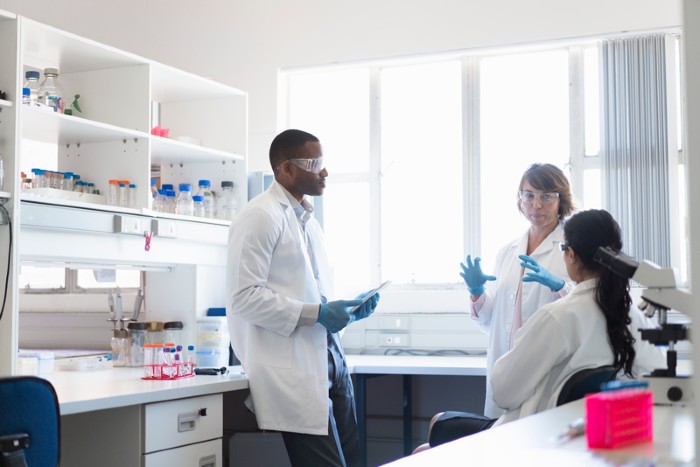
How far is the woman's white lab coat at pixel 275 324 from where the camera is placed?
2480 mm

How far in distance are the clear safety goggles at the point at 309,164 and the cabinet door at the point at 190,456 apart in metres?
0.95

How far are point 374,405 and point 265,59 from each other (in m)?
1.93

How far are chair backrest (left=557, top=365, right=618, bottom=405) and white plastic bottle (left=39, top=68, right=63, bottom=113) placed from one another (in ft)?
6.19

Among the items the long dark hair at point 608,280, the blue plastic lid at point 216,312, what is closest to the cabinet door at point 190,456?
the blue plastic lid at point 216,312

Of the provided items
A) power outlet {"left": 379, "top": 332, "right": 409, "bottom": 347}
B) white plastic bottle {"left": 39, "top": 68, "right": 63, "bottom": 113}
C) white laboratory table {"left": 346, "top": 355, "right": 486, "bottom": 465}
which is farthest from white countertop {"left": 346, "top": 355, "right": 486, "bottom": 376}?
white plastic bottle {"left": 39, "top": 68, "right": 63, "bottom": 113}

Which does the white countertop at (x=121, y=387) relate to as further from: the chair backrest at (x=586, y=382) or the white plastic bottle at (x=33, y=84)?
the chair backrest at (x=586, y=382)

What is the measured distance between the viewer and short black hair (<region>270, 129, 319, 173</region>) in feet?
8.86

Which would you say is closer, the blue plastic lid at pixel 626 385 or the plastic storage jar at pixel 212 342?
the blue plastic lid at pixel 626 385

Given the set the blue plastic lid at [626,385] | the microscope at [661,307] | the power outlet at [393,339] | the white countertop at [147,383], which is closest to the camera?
the microscope at [661,307]

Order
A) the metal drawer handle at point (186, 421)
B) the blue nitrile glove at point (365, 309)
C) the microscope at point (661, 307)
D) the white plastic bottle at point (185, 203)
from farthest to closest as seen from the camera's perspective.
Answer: the white plastic bottle at point (185, 203) < the blue nitrile glove at point (365, 309) < the metal drawer handle at point (186, 421) < the microscope at point (661, 307)

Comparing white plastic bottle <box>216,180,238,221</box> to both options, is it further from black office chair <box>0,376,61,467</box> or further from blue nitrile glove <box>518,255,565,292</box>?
black office chair <box>0,376,61,467</box>

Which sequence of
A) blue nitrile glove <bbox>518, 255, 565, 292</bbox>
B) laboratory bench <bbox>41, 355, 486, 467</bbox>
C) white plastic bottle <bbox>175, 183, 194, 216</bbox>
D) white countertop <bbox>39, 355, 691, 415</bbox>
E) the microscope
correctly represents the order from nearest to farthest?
the microscope < white countertop <bbox>39, 355, 691, 415</bbox> < laboratory bench <bbox>41, 355, 486, 467</bbox> < blue nitrile glove <bbox>518, 255, 565, 292</bbox> < white plastic bottle <bbox>175, 183, 194, 216</bbox>

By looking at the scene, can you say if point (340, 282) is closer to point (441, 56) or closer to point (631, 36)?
point (441, 56)

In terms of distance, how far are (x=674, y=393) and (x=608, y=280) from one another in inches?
25.3
